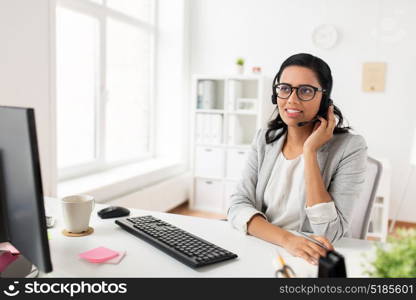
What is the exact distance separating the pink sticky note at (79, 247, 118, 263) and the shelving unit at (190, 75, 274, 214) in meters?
2.91

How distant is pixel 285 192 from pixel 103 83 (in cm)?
252

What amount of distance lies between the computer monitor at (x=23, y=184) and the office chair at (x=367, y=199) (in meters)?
1.22

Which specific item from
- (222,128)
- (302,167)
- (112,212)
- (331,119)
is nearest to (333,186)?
(302,167)

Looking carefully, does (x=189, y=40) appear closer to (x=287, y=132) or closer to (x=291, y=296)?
(x=287, y=132)

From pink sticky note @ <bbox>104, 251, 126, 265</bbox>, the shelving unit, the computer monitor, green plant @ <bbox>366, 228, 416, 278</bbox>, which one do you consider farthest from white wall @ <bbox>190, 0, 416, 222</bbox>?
the computer monitor

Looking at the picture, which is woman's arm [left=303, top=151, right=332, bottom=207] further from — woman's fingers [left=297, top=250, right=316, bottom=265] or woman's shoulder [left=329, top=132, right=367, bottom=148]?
woman's fingers [left=297, top=250, right=316, bottom=265]

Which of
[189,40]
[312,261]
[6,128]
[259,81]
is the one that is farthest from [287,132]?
[189,40]

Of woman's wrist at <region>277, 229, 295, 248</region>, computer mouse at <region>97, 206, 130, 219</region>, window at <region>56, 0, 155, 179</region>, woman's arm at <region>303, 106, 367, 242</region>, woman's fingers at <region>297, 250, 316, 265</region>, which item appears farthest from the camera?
window at <region>56, 0, 155, 179</region>

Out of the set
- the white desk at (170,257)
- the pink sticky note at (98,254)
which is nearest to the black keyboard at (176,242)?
the white desk at (170,257)

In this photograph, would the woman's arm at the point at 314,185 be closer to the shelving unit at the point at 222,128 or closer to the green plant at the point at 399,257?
the green plant at the point at 399,257

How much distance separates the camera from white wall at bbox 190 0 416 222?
12.2 feet

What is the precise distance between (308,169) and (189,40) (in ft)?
11.2

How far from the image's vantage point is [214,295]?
86cm

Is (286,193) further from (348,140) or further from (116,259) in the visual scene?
(116,259)
